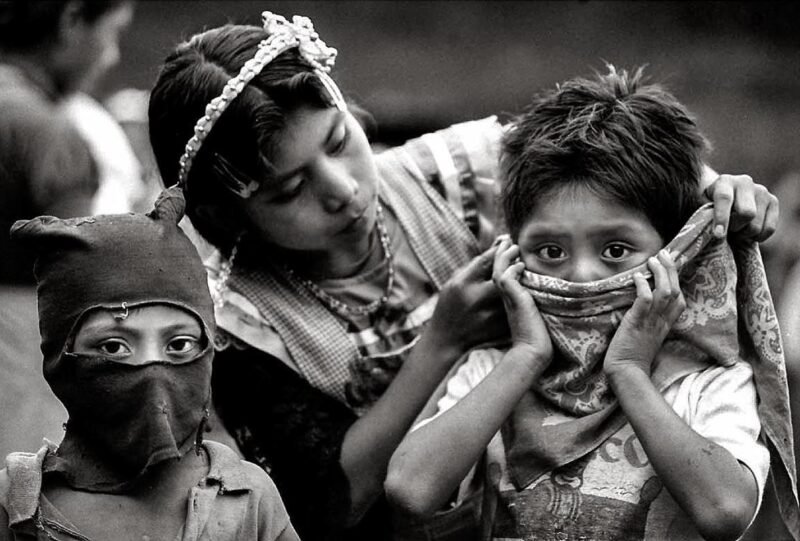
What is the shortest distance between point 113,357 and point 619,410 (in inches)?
43.3

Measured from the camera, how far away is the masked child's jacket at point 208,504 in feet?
7.39

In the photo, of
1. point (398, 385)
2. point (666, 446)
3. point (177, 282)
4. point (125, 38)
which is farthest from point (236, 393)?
point (125, 38)

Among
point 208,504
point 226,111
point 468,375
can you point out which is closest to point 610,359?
point 468,375

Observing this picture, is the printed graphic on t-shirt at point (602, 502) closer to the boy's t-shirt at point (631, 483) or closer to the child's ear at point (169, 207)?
the boy's t-shirt at point (631, 483)

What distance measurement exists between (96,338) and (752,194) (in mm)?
1475

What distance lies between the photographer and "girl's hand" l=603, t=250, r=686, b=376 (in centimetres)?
255

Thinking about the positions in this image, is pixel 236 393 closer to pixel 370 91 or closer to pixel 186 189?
pixel 186 189

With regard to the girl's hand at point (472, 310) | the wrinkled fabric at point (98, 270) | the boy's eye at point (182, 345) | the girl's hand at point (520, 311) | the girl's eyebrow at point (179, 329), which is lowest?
the girl's hand at point (472, 310)

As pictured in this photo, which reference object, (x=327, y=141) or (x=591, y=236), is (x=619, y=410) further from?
(x=327, y=141)

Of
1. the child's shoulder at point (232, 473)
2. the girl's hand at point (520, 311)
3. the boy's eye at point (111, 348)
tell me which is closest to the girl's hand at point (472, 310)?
the girl's hand at point (520, 311)

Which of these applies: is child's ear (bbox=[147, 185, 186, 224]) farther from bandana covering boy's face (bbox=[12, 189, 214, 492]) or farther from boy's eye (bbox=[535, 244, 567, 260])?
boy's eye (bbox=[535, 244, 567, 260])

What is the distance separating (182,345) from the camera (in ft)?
7.66

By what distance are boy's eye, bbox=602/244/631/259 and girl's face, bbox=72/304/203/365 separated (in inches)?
36.7

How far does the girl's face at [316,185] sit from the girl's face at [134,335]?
69 centimetres
